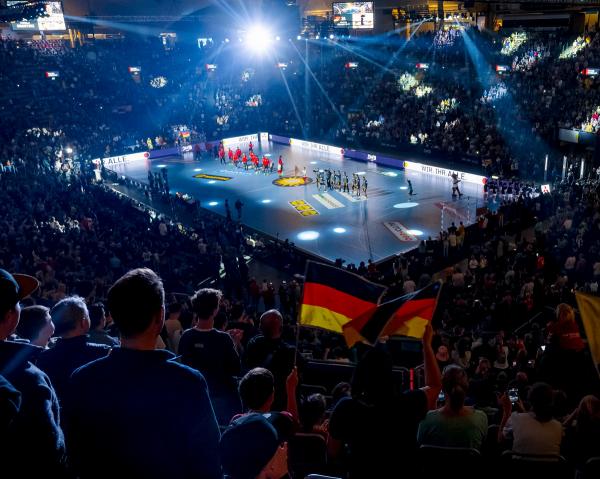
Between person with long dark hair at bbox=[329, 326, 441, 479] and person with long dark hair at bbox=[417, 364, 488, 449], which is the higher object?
person with long dark hair at bbox=[329, 326, 441, 479]

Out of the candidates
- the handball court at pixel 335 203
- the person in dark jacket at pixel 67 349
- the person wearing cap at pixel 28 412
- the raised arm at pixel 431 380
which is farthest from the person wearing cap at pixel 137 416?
the handball court at pixel 335 203

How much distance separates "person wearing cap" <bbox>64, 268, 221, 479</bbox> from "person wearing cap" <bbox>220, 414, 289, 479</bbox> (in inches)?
13.4

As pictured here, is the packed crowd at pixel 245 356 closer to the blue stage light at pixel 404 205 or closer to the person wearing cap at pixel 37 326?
the person wearing cap at pixel 37 326

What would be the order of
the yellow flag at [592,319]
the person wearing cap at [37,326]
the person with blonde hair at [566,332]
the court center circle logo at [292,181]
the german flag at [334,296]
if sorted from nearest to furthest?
the yellow flag at [592,319] → the person wearing cap at [37,326] → the german flag at [334,296] → the person with blonde hair at [566,332] → the court center circle logo at [292,181]

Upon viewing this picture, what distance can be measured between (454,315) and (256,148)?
108 ft

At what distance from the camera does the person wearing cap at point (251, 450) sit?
8.87ft

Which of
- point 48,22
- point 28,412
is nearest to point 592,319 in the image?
point 28,412

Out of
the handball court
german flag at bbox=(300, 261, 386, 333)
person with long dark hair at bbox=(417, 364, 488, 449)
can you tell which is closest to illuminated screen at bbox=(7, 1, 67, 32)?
the handball court

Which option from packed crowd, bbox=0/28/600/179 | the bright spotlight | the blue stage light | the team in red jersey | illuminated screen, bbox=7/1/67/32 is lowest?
the bright spotlight

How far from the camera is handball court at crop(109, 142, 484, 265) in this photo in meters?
22.0


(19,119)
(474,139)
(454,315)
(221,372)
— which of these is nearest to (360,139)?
(474,139)

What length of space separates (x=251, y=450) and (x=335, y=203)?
82.4 ft

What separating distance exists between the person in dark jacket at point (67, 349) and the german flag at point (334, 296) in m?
1.84

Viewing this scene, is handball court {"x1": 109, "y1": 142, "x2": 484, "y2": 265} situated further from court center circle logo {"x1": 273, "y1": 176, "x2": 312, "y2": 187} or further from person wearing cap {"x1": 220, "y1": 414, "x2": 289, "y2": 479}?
person wearing cap {"x1": 220, "y1": 414, "x2": 289, "y2": 479}
